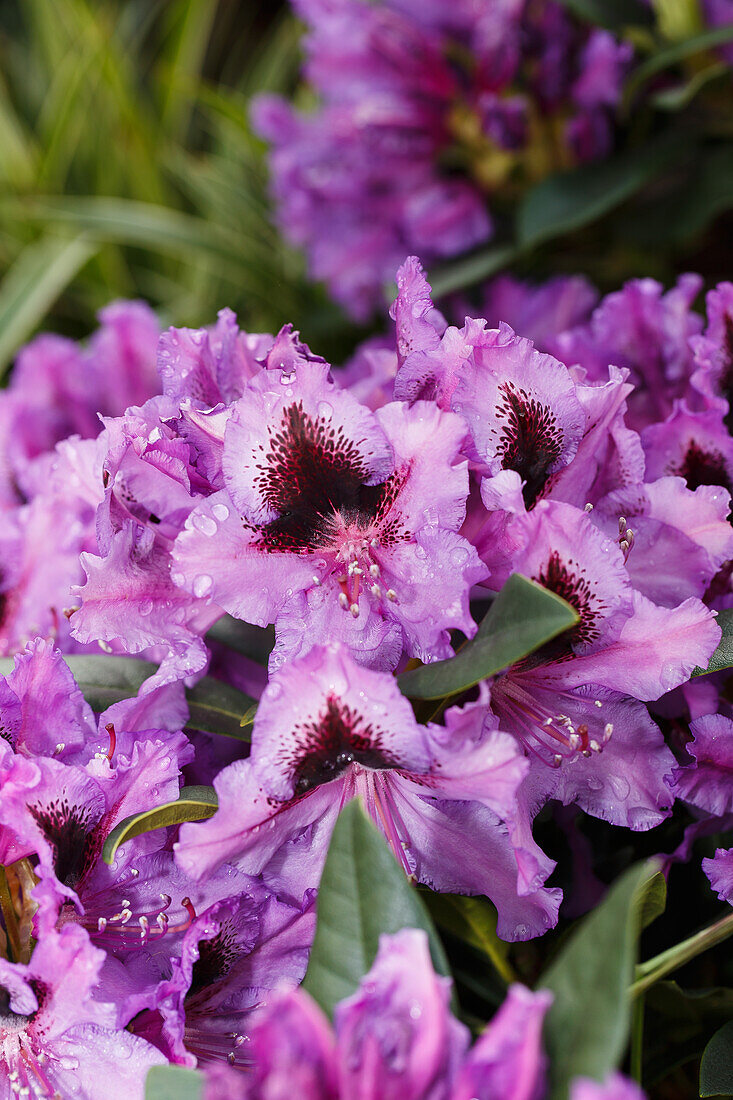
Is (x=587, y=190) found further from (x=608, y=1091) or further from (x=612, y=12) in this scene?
(x=608, y=1091)

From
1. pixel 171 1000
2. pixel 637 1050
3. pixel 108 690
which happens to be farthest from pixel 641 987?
pixel 108 690

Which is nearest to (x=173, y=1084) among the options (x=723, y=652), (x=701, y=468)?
(x=723, y=652)

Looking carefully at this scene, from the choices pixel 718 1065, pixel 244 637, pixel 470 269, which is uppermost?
pixel 470 269

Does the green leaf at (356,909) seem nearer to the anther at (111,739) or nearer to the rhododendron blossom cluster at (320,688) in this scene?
the rhododendron blossom cluster at (320,688)

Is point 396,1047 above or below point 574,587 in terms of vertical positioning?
below

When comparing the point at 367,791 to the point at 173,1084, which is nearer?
the point at 173,1084

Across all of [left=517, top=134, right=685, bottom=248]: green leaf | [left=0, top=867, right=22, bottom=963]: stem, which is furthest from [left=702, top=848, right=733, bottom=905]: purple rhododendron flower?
[left=517, top=134, right=685, bottom=248]: green leaf

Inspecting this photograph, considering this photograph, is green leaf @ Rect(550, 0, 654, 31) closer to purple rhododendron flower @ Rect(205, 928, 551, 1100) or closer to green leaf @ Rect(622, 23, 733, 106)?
green leaf @ Rect(622, 23, 733, 106)
